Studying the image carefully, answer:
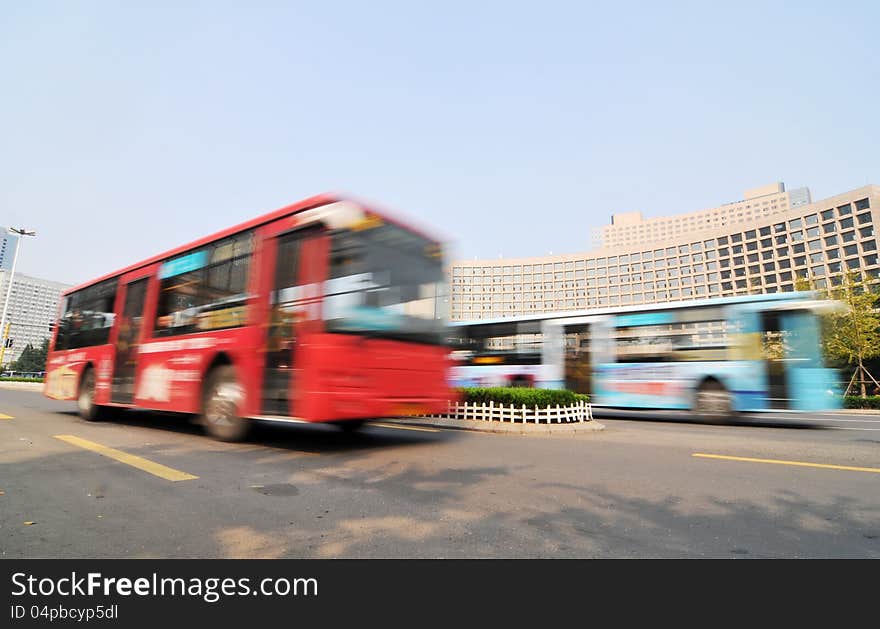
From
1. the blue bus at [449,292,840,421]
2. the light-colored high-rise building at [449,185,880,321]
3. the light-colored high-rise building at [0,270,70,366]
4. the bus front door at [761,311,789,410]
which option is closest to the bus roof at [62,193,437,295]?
the blue bus at [449,292,840,421]

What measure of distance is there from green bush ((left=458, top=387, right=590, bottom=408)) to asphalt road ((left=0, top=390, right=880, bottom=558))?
141 inches

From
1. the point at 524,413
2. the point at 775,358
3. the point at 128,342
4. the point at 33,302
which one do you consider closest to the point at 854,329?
the point at 775,358

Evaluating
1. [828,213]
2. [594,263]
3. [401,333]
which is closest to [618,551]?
[401,333]

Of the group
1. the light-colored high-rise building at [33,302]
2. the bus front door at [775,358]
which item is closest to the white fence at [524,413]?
the bus front door at [775,358]

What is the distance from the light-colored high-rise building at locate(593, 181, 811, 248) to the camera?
146625 millimetres

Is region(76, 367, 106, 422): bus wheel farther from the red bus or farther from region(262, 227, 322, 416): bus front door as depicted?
region(262, 227, 322, 416): bus front door

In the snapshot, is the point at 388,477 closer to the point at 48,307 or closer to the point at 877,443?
the point at 877,443

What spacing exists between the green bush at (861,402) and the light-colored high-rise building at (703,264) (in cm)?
2611

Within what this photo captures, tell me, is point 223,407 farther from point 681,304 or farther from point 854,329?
point 854,329

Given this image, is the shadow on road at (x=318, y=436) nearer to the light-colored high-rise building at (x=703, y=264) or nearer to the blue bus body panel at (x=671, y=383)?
the blue bus body panel at (x=671, y=383)

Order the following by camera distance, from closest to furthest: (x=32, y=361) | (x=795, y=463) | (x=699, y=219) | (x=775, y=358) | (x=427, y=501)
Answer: (x=427, y=501)
(x=795, y=463)
(x=775, y=358)
(x=32, y=361)
(x=699, y=219)

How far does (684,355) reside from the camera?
12359 millimetres

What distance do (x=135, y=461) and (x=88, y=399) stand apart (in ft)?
22.2

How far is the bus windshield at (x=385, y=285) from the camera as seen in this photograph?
5930 mm
